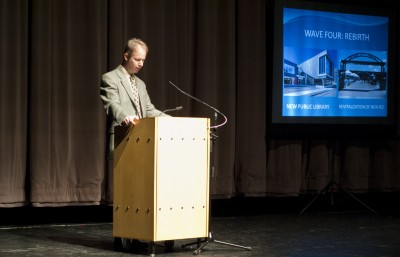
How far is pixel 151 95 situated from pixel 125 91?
5.00ft

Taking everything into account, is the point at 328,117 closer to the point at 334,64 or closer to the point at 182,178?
the point at 334,64

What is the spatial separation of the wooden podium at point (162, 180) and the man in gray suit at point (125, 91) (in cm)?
11

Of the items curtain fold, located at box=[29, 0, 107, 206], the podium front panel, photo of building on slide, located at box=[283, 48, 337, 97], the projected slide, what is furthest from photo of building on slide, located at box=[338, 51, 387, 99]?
the podium front panel

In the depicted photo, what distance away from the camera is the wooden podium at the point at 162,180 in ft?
13.2

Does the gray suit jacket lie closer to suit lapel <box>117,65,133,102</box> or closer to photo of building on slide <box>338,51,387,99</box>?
suit lapel <box>117,65,133,102</box>

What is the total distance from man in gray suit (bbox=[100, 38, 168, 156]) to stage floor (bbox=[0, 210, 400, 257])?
28.5 inches

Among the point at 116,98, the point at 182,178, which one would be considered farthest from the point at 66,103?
the point at 182,178

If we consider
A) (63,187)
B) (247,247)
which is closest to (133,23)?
(63,187)

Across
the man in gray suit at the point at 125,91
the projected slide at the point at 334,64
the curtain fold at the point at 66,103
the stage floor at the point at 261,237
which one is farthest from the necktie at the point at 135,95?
the projected slide at the point at 334,64

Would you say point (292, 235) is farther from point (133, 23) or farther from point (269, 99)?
point (133, 23)

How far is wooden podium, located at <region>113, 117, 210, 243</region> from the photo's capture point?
159 inches

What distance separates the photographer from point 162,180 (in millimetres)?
4039

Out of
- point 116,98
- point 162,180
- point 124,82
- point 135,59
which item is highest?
point 135,59

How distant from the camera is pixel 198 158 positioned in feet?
13.8
